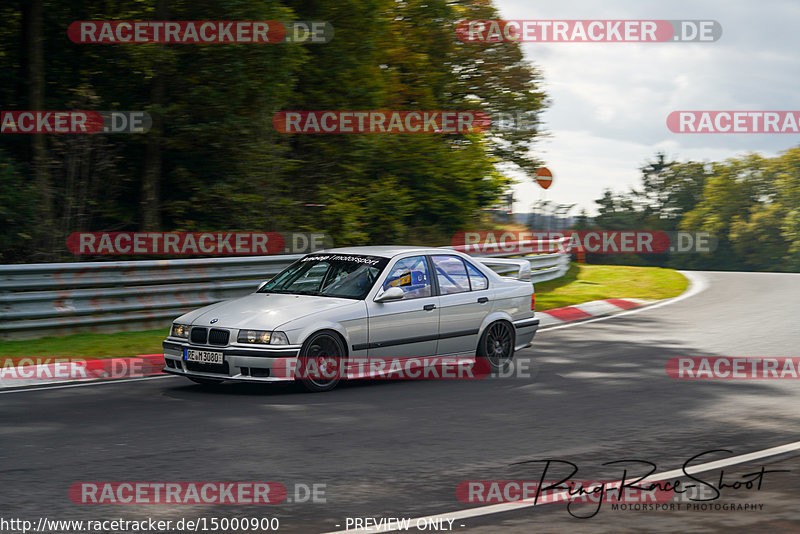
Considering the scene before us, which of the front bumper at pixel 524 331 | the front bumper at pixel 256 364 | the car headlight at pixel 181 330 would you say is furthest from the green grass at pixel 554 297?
the front bumper at pixel 524 331

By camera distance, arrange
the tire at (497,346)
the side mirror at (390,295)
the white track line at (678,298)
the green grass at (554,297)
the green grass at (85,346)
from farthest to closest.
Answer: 1. the white track line at (678,298)
2. the green grass at (554,297)
3. the green grass at (85,346)
4. the tire at (497,346)
5. the side mirror at (390,295)

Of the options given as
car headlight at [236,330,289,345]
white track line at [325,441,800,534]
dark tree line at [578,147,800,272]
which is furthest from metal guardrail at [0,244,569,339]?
dark tree line at [578,147,800,272]

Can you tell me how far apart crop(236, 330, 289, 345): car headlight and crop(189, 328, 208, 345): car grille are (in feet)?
1.53

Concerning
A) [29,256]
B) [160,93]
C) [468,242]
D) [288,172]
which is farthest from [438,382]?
[468,242]

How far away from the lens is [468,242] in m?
24.3

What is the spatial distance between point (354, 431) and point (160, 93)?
1146cm

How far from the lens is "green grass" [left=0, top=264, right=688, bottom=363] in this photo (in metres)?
11.4

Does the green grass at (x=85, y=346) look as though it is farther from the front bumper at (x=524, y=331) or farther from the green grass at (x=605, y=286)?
the green grass at (x=605, y=286)

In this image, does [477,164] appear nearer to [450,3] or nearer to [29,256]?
[450,3]

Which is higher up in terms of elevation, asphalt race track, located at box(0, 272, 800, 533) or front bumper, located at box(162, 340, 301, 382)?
front bumper, located at box(162, 340, 301, 382)

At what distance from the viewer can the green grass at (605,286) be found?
19109mm

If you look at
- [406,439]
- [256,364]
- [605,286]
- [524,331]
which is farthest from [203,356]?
[605,286]

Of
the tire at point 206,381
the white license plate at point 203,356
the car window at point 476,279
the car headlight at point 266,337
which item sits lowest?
the tire at point 206,381

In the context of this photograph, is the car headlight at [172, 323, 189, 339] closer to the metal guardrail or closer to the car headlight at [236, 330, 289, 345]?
the car headlight at [236, 330, 289, 345]
